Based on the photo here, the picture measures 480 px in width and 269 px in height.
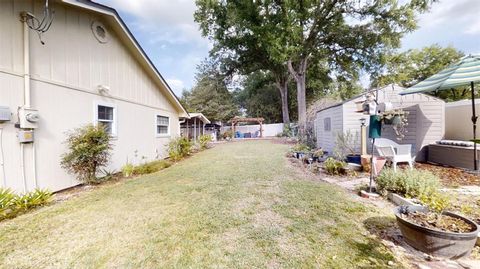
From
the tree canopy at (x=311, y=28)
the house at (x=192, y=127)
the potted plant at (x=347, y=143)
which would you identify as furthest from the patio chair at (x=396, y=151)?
the house at (x=192, y=127)

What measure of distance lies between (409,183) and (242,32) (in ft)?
61.3

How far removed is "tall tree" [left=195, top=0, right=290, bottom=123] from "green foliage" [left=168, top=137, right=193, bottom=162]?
9.79 metres

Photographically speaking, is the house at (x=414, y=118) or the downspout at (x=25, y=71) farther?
the house at (x=414, y=118)

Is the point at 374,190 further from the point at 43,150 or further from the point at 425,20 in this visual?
the point at 425,20

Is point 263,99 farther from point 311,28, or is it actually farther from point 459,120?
point 459,120

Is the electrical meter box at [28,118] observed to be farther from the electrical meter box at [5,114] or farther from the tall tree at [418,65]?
the tall tree at [418,65]

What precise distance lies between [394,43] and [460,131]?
13499 mm

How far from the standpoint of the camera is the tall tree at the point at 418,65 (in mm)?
19516

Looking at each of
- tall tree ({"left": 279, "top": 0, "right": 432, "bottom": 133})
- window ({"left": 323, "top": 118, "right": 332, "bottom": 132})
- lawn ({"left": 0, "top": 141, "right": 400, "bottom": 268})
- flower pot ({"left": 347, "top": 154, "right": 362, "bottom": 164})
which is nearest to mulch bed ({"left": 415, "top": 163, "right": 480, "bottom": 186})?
flower pot ({"left": 347, "top": 154, "right": 362, "bottom": 164})

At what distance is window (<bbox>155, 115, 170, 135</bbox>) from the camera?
10.0 meters

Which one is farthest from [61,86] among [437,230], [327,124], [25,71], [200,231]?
[327,124]

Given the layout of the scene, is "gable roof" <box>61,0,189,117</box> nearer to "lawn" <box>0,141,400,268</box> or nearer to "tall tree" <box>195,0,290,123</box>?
"lawn" <box>0,141,400,268</box>

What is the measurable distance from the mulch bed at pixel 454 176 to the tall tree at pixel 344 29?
12.0 metres

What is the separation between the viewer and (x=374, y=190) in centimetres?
438
